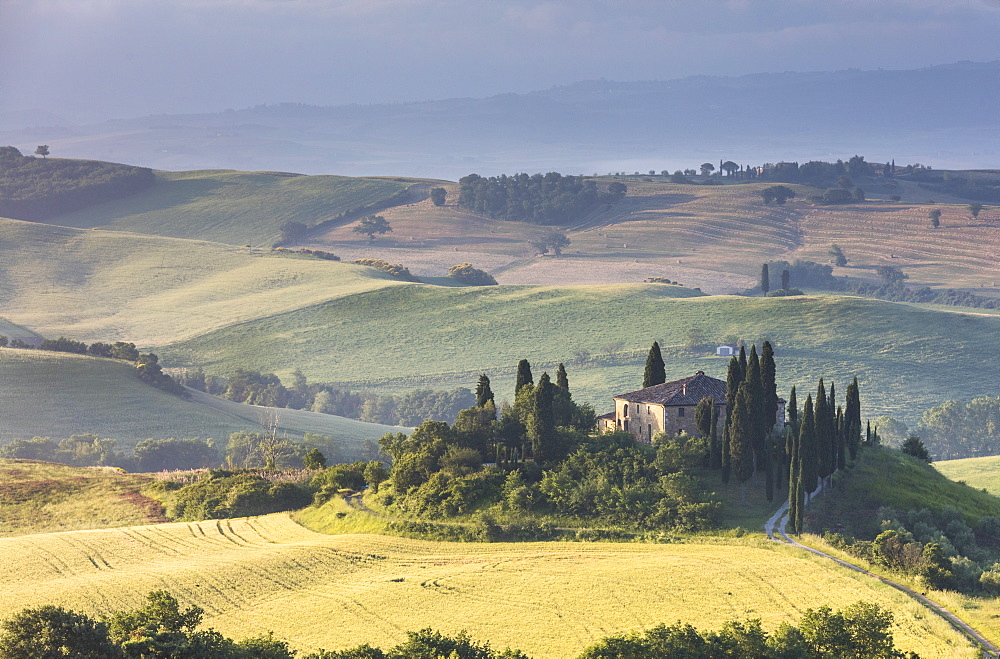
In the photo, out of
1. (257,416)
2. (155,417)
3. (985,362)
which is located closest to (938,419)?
(985,362)

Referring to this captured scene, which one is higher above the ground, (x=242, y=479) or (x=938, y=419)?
(x=242, y=479)

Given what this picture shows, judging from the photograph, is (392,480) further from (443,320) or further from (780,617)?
(443,320)

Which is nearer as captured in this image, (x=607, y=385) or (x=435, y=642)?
(x=435, y=642)

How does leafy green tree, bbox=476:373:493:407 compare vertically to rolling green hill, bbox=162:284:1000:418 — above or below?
above

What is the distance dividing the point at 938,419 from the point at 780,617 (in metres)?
108

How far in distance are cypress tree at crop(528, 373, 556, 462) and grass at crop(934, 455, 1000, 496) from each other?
44591 millimetres

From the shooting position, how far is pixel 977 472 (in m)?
108

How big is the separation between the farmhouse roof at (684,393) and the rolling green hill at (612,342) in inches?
2788

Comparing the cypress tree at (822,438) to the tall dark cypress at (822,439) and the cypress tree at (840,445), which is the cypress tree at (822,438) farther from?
the cypress tree at (840,445)

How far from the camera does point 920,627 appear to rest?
45.8 m

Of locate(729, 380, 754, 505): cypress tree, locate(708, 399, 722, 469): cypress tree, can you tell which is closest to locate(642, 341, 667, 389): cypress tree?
locate(708, 399, 722, 469): cypress tree

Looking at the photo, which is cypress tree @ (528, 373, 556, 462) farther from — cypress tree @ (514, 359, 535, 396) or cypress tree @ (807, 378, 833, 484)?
cypress tree @ (807, 378, 833, 484)

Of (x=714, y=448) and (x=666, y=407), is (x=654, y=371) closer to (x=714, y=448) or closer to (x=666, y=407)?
(x=666, y=407)

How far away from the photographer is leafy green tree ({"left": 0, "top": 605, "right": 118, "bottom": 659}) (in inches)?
1454
